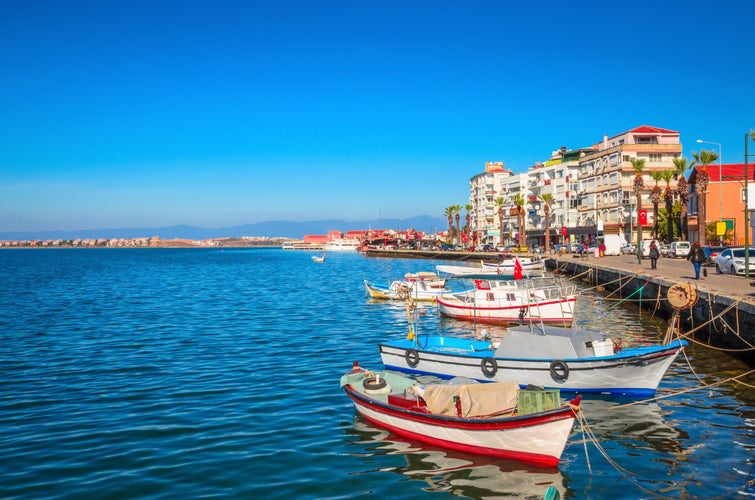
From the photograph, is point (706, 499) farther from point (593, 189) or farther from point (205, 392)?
point (593, 189)

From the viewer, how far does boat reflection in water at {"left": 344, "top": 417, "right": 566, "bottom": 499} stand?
42.3ft

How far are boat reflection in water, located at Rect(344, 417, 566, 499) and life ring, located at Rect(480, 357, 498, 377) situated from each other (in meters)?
5.38

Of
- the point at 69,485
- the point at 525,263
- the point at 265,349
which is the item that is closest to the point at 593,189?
the point at 525,263

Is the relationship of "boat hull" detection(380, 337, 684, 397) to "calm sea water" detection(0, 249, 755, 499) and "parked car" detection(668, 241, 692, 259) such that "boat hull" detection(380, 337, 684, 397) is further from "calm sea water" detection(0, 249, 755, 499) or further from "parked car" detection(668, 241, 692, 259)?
"parked car" detection(668, 241, 692, 259)

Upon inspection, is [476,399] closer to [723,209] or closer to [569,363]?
[569,363]

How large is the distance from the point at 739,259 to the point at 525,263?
112 feet

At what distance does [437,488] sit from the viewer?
13.1 meters

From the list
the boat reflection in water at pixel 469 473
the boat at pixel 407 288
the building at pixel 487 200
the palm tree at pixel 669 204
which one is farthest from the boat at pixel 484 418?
the building at pixel 487 200

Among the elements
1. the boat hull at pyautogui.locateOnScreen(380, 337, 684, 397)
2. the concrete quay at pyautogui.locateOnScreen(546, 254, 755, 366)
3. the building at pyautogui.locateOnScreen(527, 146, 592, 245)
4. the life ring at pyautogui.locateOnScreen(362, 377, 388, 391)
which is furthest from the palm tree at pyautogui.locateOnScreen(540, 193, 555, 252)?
the life ring at pyautogui.locateOnScreen(362, 377, 388, 391)

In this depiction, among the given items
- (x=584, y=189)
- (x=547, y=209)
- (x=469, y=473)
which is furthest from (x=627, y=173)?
(x=469, y=473)

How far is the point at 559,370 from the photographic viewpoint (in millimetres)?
19656

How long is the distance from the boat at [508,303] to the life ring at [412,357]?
1381cm

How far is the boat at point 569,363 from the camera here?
1948cm

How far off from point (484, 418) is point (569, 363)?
6621 mm
